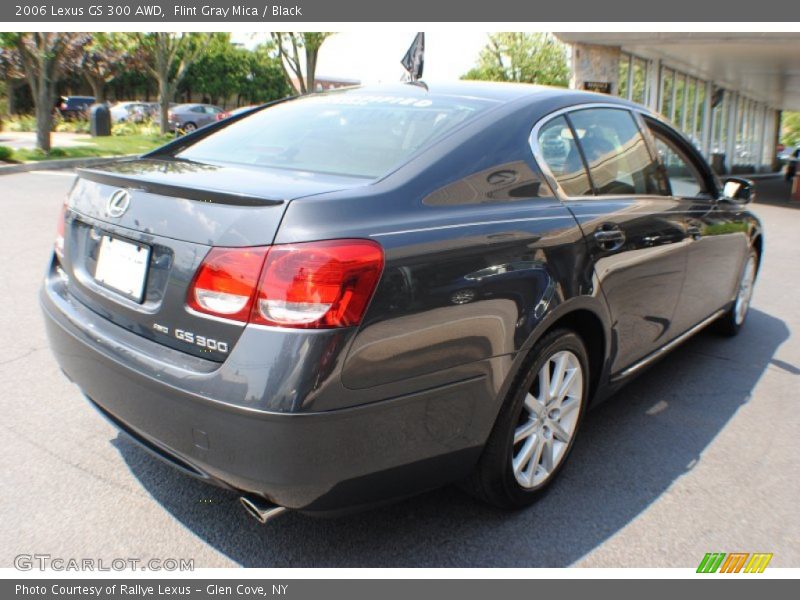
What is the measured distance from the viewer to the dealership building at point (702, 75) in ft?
58.0

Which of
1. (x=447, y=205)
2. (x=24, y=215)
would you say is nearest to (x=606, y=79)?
(x=24, y=215)

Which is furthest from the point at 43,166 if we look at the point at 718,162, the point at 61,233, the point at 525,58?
the point at 525,58

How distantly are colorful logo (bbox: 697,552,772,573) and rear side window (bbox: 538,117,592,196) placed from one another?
1505 millimetres

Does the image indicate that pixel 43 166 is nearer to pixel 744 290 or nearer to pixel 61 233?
pixel 61 233

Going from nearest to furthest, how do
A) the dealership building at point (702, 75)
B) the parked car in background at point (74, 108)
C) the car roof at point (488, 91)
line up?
the car roof at point (488, 91), the dealership building at point (702, 75), the parked car in background at point (74, 108)

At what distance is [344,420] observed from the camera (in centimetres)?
203

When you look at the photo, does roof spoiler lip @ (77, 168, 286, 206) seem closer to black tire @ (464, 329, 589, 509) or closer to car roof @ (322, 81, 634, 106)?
black tire @ (464, 329, 589, 509)

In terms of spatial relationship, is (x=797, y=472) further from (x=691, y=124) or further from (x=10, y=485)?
(x=691, y=124)

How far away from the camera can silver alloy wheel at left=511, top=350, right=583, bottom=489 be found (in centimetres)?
274

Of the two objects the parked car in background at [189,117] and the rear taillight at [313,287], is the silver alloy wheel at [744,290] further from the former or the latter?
the parked car in background at [189,117]

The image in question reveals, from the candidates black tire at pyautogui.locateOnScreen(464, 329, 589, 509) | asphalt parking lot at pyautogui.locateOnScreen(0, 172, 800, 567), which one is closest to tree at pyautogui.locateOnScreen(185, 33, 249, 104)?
asphalt parking lot at pyautogui.locateOnScreen(0, 172, 800, 567)

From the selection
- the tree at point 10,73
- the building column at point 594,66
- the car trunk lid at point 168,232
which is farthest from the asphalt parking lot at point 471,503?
the tree at point 10,73

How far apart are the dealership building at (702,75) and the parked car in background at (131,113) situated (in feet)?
80.3
